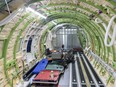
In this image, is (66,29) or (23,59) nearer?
(23,59)

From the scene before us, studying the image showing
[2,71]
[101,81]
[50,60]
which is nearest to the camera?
[2,71]

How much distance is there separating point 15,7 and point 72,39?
16400mm

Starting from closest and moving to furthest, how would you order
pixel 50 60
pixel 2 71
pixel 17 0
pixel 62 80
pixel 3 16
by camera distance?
pixel 17 0
pixel 3 16
pixel 2 71
pixel 62 80
pixel 50 60

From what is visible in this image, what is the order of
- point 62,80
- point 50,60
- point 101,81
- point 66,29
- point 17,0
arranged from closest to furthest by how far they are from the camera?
point 17,0, point 101,81, point 62,80, point 50,60, point 66,29

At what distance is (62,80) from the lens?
8.46m

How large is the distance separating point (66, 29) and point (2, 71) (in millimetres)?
13925

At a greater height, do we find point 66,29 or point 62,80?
point 66,29

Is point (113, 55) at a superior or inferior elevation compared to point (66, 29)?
inferior

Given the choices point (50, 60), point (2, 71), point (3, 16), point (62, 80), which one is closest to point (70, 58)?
point (50, 60)

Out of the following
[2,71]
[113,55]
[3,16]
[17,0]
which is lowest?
[2,71]

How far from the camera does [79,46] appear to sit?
64.7 ft

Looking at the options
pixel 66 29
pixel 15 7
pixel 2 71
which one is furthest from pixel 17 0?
pixel 66 29

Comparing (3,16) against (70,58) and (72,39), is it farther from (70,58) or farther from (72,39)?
(72,39)

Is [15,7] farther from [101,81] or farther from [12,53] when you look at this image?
[101,81]
